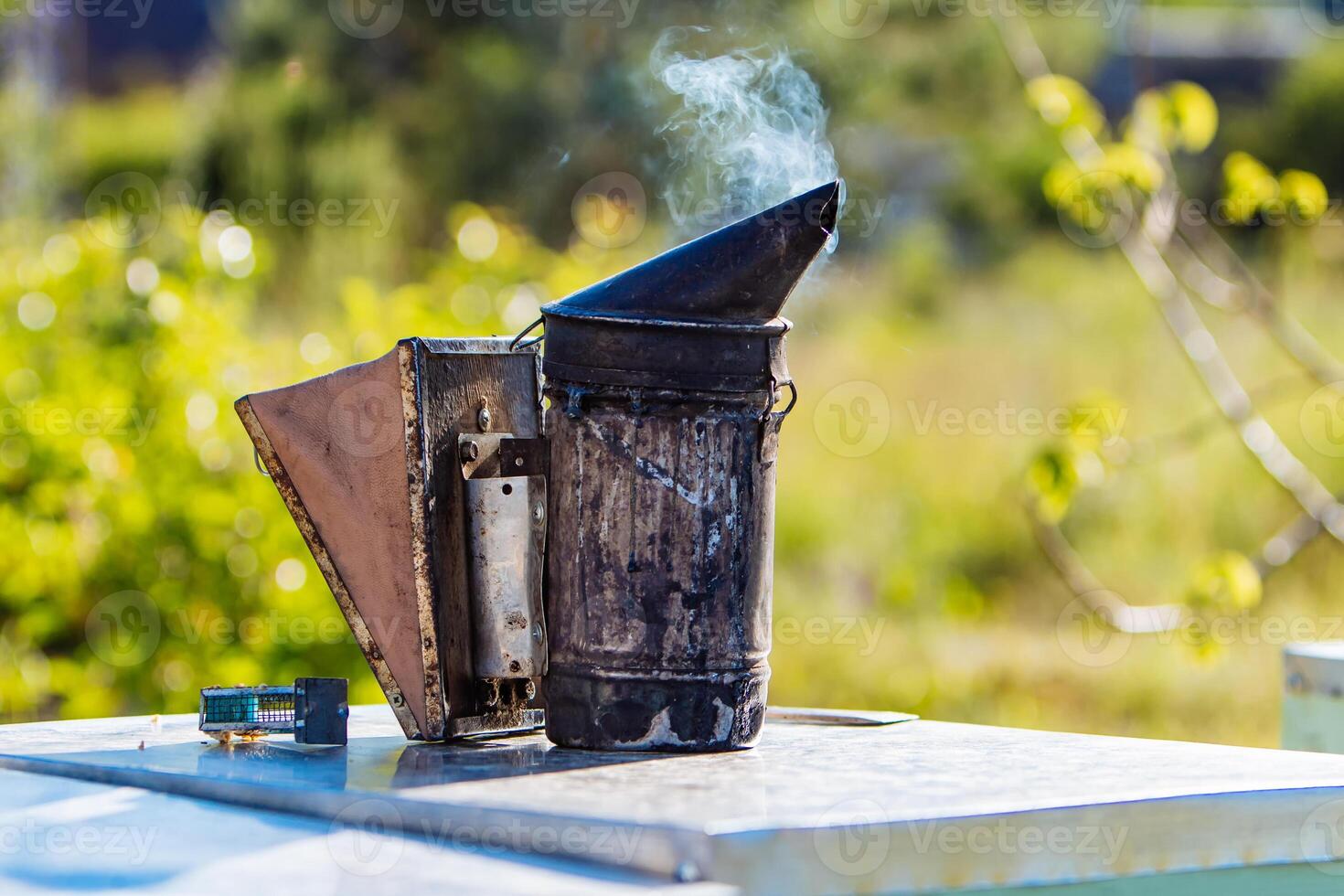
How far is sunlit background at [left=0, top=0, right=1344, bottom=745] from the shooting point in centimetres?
464

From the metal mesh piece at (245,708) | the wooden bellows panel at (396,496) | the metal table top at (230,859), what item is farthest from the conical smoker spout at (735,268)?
the metal table top at (230,859)

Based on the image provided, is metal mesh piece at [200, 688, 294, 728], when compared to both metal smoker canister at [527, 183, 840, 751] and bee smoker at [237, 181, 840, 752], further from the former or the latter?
metal smoker canister at [527, 183, 840, 751]

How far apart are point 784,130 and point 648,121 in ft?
27.0

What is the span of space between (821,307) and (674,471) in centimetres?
972

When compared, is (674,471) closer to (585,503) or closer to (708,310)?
(585,503)

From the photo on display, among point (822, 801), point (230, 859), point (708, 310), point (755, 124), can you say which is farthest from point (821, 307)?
point (230, 859)

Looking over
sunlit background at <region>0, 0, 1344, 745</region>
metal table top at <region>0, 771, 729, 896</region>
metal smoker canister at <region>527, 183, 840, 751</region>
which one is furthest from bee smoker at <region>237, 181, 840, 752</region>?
sunlit background at <region>0, 0, 1344, 745</region>

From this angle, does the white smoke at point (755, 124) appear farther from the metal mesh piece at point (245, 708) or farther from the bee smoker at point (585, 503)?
the metal mesh piece at point (245, 708)

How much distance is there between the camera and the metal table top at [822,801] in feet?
5.75

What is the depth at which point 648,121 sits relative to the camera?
11391 mm

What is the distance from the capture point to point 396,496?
2492 mm

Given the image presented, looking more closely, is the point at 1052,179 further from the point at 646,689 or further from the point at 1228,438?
the point at 1228,438

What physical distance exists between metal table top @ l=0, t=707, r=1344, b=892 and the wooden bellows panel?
0.14 m

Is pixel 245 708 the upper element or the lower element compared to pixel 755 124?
lower
